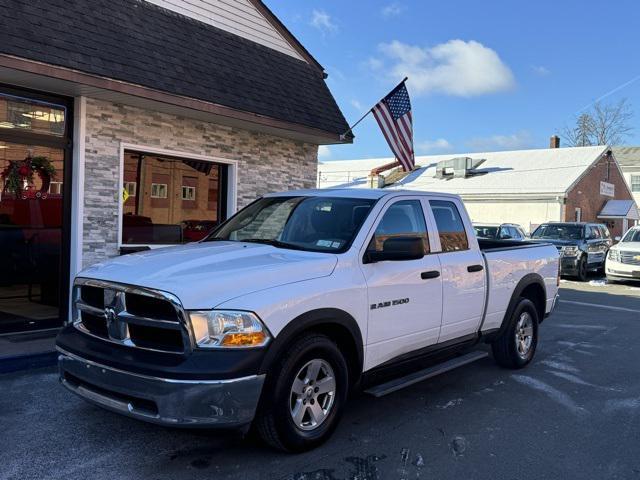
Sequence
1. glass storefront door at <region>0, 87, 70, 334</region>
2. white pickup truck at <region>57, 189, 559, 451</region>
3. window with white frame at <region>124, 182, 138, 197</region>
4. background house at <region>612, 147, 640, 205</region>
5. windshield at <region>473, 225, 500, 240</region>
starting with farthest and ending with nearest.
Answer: background house at <region>612, 147, 640, 205</region>, windshield at <region>473, 225, 500, 240</region>, window with white frame at <region>124, 182, 138, 197</region>, glass storefront door at <region>0, 87, 70, 334</region>, white pickup truck at <region>57, 189, 559, 451</region>

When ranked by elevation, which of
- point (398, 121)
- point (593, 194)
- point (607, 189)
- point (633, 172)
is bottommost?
point (398, 121)

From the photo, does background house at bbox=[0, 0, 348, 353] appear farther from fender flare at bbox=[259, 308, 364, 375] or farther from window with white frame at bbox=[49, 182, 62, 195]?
fender flare at bbox=[259, 308, 364, 375]

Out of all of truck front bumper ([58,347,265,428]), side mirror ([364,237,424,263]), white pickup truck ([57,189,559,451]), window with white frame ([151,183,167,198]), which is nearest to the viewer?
truck front bumper ([58,347,265,428])

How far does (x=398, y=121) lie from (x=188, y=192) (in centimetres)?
407

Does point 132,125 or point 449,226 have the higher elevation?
point 132,125

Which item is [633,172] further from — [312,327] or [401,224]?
[312,327]

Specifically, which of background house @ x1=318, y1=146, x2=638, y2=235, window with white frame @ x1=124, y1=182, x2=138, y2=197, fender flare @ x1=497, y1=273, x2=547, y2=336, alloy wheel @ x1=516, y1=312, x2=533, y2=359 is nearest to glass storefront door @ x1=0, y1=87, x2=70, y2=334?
window with white frame @ x1=124, y1=182, x2=138, y2=197

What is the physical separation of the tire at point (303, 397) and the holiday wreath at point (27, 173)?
5.45 meters

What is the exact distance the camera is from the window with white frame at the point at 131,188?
27.5ft

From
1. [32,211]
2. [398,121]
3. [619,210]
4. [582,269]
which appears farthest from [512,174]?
[32,211]

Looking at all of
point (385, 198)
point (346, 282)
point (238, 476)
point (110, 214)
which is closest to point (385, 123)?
point (110, 214)

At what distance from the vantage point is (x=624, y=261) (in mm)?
16609

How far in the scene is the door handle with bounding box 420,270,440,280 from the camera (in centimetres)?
493

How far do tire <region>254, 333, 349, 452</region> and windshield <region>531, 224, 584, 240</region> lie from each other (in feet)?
53.8
